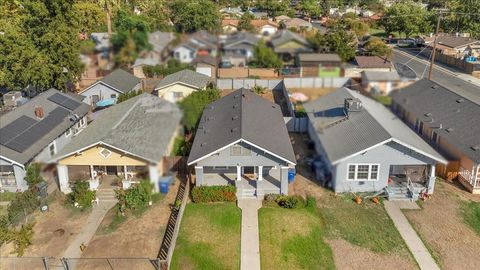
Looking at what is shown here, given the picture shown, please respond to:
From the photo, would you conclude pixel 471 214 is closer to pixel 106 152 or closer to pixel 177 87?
pixel 106 152

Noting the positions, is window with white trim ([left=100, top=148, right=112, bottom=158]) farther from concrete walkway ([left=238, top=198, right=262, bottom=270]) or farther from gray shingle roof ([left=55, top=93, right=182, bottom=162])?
concrete walkway ([left=238, top=198, right=262, bottom=270])

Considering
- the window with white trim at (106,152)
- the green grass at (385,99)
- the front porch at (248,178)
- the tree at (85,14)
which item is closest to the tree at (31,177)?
the front porch at (248,178)

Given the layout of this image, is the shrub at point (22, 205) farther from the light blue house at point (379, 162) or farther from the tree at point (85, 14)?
the light blue house at point (379, 162)

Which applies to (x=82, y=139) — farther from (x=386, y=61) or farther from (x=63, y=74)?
(x=63, y=74)

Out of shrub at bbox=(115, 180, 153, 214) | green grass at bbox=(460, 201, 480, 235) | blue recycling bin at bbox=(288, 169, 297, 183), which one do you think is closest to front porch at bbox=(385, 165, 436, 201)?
green grass at bbox=(460, 201, 480, 235)

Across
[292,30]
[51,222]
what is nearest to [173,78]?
[292,30]
